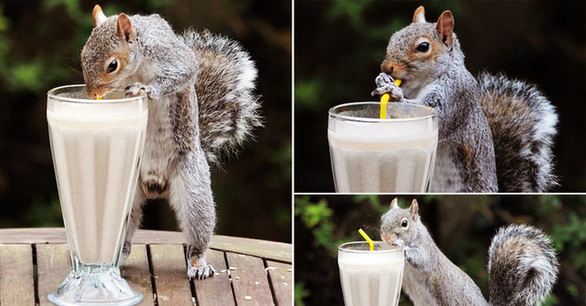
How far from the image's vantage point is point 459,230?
192cm

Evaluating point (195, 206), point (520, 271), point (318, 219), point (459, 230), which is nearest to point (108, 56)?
point (195, 206)

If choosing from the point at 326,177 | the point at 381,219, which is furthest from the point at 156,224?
the point at 381,219

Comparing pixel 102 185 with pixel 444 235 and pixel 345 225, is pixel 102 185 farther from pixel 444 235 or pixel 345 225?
pixel 444 235

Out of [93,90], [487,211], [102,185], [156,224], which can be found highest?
[93,90]

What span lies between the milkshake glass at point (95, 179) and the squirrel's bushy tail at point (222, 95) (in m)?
0.27

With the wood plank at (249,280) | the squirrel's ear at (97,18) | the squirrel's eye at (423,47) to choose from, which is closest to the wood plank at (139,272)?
the wood plank at (249,280)

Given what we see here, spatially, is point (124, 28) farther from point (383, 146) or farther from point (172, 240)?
point (172, 240)

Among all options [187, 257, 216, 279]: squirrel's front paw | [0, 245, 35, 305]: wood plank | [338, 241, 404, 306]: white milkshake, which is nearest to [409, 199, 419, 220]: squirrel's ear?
[338, 241, 404, 306]: white milkshake

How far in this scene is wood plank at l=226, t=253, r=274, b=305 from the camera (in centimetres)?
137

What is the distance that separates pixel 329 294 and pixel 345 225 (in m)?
0.22

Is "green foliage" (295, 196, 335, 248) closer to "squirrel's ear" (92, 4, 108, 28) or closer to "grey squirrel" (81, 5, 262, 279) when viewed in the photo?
"grey squirrel" (81, 5, 262, 279)

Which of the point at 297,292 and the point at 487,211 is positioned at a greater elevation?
the point at 487,211

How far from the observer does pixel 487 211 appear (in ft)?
6.35

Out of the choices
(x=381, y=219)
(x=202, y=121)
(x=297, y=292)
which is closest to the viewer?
(x=381, y=219)
